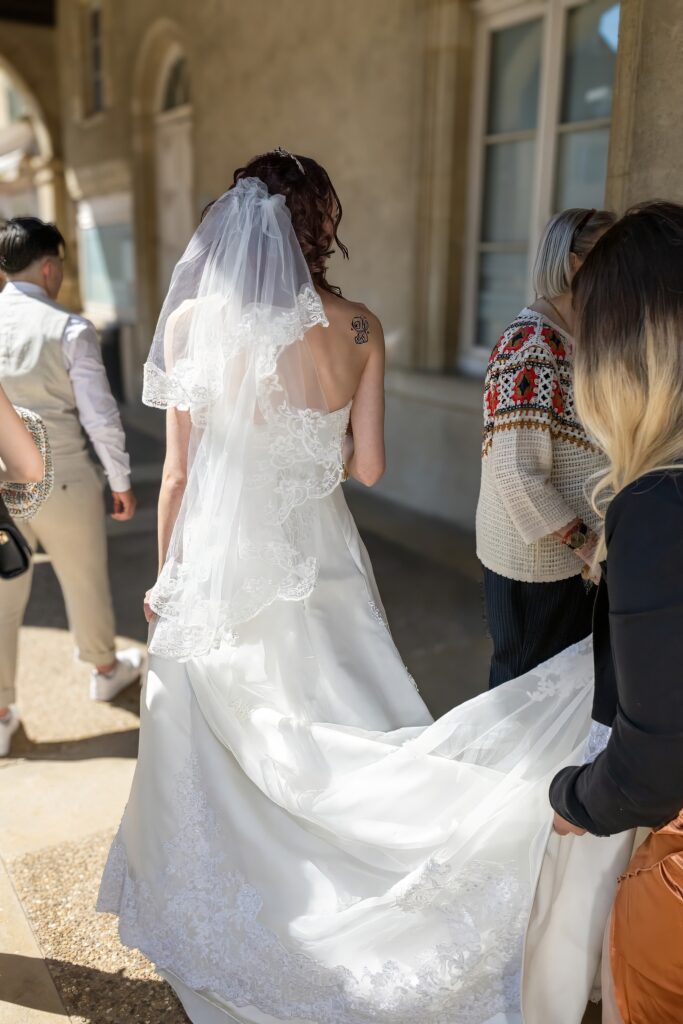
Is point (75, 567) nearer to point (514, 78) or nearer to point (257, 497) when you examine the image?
point (257, 497)

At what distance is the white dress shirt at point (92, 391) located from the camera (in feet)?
10.4

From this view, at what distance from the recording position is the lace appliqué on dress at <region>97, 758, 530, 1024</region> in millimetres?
1773

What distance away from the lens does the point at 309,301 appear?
2.10 m

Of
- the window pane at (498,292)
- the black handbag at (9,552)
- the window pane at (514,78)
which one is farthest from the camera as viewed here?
the window pane at (498,292)

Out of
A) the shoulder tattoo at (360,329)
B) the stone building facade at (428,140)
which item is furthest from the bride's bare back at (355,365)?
the stone building facade at (428,140)

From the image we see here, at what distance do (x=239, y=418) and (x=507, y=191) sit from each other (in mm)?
4461

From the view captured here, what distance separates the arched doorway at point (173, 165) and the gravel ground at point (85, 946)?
8263mm

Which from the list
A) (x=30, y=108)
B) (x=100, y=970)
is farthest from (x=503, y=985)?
(x=30, y=108)

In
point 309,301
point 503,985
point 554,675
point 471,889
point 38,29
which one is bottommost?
point 503,985

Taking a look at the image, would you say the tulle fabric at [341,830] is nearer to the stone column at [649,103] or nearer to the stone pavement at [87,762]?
the stone pavement at [87,762]

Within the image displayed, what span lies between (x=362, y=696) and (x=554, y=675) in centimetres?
61

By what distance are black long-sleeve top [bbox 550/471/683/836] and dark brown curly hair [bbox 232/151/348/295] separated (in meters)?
1.35

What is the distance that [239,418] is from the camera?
6.83ft

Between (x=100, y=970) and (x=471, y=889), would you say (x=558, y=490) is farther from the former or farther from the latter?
(x=100, y=970)
